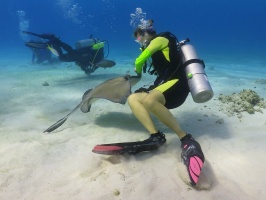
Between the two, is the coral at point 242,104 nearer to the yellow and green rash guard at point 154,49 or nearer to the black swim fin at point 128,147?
the yellow and green rash guard at point 154,49

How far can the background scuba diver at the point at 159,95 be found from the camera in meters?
3.58

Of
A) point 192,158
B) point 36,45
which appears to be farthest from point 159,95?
point 36,45

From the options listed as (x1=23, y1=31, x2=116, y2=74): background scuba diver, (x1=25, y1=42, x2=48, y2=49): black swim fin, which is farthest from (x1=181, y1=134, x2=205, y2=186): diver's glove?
(x1=25, y1=42, x2=48, y2=49): black swim fin

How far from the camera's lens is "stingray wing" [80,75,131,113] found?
4352mm

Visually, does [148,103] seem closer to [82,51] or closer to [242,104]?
[242,104]

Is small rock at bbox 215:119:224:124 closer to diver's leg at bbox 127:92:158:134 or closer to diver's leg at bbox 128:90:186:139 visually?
diver's leg at bbox 128:90:186:139

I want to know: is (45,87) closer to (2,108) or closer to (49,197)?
(2,108)

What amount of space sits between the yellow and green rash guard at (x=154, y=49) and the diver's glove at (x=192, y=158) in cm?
145

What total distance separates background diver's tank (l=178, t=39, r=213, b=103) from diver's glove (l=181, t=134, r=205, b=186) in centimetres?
72

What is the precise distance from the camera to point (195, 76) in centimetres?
394

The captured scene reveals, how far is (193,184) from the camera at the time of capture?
2875mm

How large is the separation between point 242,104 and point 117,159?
12.2 feet

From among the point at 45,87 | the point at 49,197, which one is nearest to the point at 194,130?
the point at 49,197

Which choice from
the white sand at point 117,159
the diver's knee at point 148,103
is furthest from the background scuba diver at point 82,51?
the diver's knee at point 148,103
